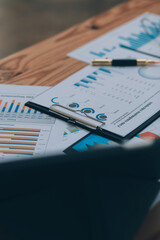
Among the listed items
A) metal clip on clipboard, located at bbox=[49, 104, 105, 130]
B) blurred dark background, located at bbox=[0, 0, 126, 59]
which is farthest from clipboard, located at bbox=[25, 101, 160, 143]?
blurred dark background, located at bbox=[0, 0, 126, 59]

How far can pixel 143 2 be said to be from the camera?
4.58ft

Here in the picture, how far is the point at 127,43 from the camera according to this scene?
3.67ft

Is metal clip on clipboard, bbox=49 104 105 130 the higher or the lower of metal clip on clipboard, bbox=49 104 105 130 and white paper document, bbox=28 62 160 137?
the lower

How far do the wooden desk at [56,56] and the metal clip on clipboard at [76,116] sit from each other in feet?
0.46

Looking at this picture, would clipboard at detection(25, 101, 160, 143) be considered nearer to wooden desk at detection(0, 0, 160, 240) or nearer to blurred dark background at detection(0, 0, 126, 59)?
wooden desk at detection(0, 0, 160, 240)

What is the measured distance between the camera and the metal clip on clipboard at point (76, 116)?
753 mm

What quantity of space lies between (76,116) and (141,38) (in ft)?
1.61

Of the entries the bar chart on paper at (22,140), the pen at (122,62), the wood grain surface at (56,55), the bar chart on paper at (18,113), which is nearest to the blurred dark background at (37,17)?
the wood grain surface at (56,55)

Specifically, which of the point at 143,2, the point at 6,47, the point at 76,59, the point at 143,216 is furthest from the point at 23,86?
the point at 6,47

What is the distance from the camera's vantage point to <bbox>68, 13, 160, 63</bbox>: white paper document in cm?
106

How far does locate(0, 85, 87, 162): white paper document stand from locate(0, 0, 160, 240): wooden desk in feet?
0.38

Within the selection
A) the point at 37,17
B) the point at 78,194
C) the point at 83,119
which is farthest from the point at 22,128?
the point at 37,17

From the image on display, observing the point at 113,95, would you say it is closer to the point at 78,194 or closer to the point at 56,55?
the point at 56,55

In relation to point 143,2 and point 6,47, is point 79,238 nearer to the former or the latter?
point 143,2
